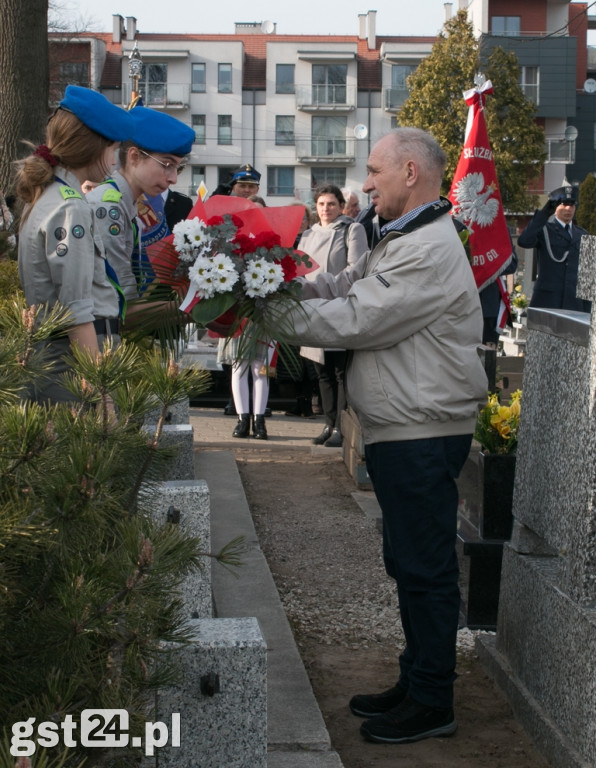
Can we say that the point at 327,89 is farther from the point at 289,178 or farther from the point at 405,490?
the point at 405,490

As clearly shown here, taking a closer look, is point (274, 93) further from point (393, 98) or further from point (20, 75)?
point (20, 75)

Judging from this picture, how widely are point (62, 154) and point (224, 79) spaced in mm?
62845

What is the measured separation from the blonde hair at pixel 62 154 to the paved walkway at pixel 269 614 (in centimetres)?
192

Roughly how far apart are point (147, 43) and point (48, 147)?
2541 inches

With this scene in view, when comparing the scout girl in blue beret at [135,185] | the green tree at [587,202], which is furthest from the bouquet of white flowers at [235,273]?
the green tree at [587,202]

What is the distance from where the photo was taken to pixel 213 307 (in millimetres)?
3455

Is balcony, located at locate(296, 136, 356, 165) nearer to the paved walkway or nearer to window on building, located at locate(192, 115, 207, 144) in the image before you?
window on building, located at locate(192, 115, 207, 144)

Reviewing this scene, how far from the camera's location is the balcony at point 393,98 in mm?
62897

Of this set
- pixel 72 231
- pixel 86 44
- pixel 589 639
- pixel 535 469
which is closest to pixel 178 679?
pixel 589 639

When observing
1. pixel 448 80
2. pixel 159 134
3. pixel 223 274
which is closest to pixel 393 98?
pixel 448 80

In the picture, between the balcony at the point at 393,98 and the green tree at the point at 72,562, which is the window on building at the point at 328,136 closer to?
the balcony at the point at 393,98

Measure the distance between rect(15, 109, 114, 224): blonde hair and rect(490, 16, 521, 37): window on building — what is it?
5504 centimetres

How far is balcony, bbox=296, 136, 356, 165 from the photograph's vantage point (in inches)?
2500

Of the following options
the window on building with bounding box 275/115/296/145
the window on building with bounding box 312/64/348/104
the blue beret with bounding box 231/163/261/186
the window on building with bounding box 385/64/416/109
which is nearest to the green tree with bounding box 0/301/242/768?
the blue beret with bounding box 231/163/261/186
